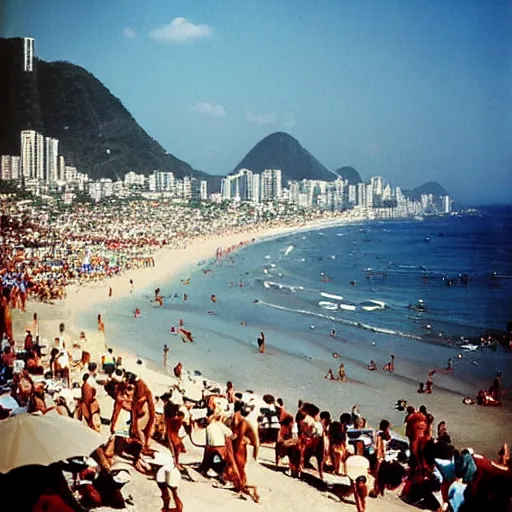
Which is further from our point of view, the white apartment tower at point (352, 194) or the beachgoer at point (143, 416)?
the white apartment tower at point (352, 194)

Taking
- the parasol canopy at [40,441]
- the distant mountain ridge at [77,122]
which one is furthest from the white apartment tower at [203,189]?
the parasol canopy at [40,441]

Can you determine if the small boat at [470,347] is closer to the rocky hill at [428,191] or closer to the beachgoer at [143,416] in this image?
the rocky hill at [428,191]

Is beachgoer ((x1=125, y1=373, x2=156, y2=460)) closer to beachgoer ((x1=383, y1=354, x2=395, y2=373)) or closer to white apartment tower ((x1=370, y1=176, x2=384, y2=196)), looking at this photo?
beachgoer ((x1=383, y1=354, x2=395, y2=373))

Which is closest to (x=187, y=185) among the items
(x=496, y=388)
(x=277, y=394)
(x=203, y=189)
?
(x=203, y=189)

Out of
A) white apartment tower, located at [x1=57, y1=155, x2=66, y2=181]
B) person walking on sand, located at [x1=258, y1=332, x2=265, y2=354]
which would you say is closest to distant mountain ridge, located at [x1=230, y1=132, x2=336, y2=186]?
person walking on sand, located at [x1=258, y1=332, x2=265, y2=354]

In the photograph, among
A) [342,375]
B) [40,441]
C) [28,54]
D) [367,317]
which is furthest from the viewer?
[28,54]

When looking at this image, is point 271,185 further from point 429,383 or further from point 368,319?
point 429,383
